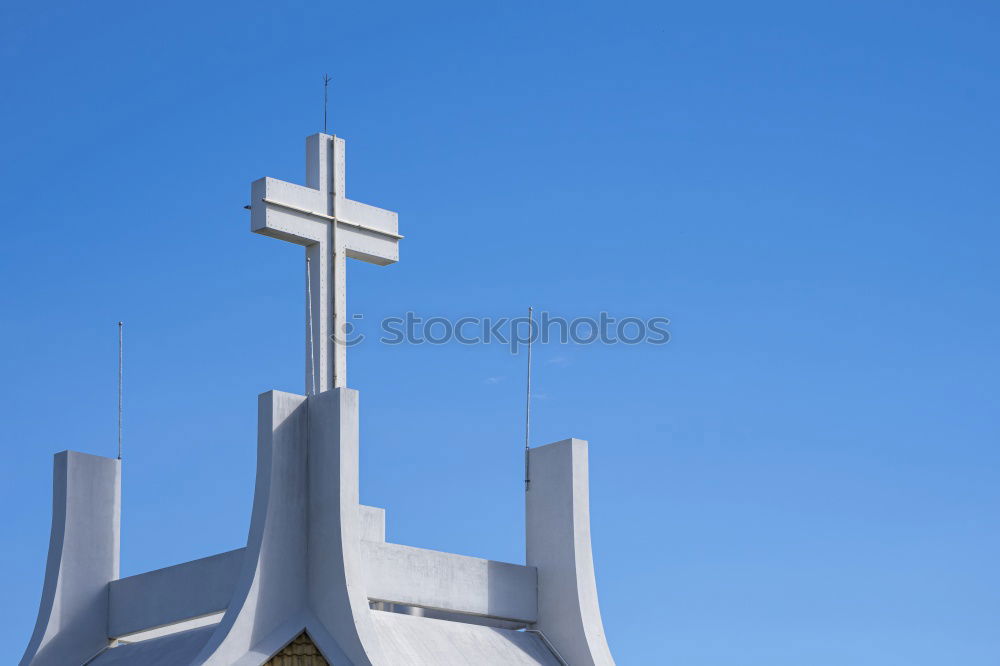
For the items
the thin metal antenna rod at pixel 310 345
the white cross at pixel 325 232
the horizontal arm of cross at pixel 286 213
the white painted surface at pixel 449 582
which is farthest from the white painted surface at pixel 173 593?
the horizontal arm of cross at pixel 286 213

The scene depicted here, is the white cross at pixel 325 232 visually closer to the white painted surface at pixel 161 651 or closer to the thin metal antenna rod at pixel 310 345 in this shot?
the thin metal antenna rod at pixel 310 345

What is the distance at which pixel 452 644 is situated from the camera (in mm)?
16844

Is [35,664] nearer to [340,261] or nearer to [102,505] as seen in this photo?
[102,505]

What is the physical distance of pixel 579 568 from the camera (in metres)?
17.8

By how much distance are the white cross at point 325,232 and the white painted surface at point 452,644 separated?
2.73 meters

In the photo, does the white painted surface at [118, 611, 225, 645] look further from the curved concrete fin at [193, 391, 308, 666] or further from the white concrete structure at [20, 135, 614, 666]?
the curved concrete fin at [193, 391, 308, 666]

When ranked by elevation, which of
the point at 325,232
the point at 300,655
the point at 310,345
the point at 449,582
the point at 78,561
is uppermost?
the point at 325,232

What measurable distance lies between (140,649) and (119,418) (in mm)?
2671

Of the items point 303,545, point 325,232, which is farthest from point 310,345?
point 303,545

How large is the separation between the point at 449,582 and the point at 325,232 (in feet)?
13.8

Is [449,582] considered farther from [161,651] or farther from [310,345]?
[161,651]

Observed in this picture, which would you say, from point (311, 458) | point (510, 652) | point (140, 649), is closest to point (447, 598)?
point (510, 652)

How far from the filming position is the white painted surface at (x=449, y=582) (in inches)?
650

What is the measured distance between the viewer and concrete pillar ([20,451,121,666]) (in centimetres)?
1744
